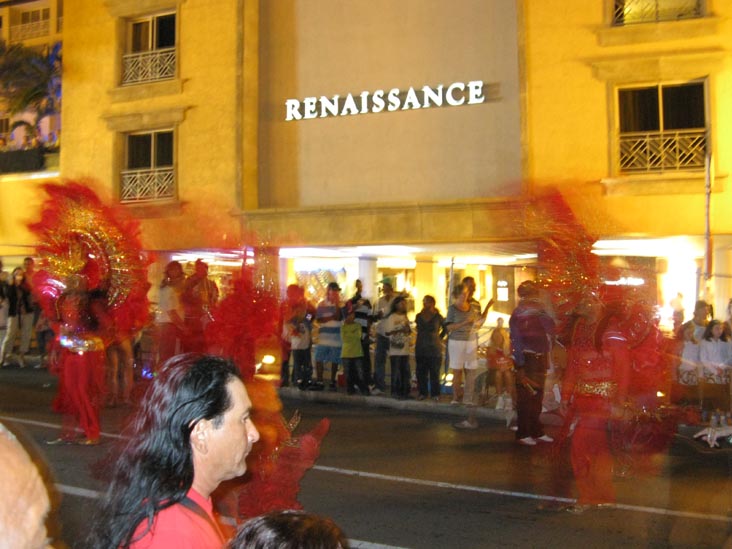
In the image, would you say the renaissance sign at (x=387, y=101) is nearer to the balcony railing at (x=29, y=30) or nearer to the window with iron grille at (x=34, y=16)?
the balcony railing at (x=29, y=30)

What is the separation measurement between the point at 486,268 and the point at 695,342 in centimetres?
619

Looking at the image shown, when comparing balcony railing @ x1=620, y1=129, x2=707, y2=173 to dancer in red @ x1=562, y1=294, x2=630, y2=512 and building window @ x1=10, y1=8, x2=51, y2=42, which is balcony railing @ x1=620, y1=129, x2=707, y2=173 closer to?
dancer in red @ x1=562, y1=294, x2=630, y2=512

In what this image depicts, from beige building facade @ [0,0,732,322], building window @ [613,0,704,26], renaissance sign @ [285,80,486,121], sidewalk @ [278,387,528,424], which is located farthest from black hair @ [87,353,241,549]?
renaissance sign @ [285,80,486,121]

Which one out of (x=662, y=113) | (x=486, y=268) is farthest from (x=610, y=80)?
(x=486, y=268)

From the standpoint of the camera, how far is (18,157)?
2128 cm

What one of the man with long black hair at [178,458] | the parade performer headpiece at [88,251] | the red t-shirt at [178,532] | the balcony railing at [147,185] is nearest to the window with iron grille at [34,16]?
the balcony railing at [147,185]

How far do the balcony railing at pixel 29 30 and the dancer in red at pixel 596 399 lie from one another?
20.6m

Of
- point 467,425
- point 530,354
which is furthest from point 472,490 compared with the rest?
point 467,425

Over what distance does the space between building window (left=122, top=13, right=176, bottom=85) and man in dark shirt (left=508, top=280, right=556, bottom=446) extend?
42.8 feet

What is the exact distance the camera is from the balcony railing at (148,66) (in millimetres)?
19188

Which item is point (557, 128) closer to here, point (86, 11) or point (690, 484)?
point (690, 484)

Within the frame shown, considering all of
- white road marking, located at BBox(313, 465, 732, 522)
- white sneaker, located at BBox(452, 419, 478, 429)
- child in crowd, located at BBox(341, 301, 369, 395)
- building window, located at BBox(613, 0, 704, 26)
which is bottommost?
white road marking, located at BBox(313, 465, 732, 522)

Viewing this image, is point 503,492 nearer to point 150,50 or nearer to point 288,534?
point 288,534

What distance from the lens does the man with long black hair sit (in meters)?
1.91
